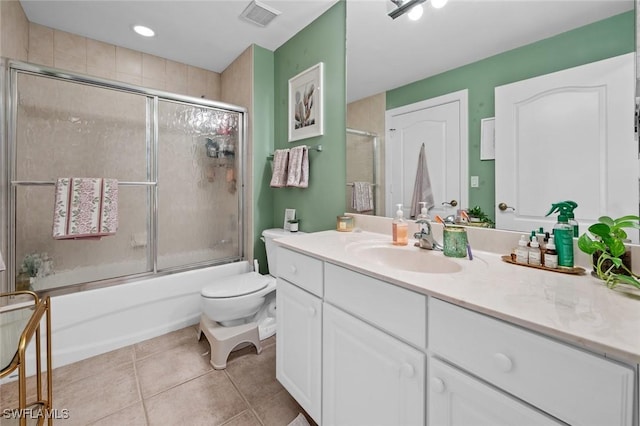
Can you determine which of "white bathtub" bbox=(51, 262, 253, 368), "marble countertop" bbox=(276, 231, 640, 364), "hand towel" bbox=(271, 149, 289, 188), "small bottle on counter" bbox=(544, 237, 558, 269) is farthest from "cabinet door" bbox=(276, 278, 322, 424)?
"white bathtub" bbox=(51, 262, 253, 368)

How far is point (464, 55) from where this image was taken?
→ 112 cm

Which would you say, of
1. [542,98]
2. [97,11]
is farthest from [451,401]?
[97,11]

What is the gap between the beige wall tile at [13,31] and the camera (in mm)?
1477

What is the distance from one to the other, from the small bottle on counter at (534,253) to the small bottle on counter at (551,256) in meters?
0.02

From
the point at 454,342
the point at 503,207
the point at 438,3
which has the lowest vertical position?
the point at 454,342

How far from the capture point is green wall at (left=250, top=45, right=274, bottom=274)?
225 centimetres

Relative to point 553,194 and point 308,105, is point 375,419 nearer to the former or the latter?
point 553,194

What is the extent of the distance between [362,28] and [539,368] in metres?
1.71

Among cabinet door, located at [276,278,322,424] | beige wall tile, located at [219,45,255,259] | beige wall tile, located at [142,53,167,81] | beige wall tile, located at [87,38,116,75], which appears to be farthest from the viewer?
beige wall tile, located at [142,53,167,81]

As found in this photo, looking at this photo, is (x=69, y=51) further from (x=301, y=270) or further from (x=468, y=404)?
(x=468, y=404)

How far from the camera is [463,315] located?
2.06 feet

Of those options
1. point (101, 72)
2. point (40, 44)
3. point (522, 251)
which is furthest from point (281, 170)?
point (40, 44)

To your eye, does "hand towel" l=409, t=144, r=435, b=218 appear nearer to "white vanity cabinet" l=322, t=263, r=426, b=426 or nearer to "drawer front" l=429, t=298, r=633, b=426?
"white vanity cabinet" l=322, t=263, r=426, b=426

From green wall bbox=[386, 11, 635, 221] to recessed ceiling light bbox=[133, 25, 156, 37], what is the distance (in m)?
1.98
